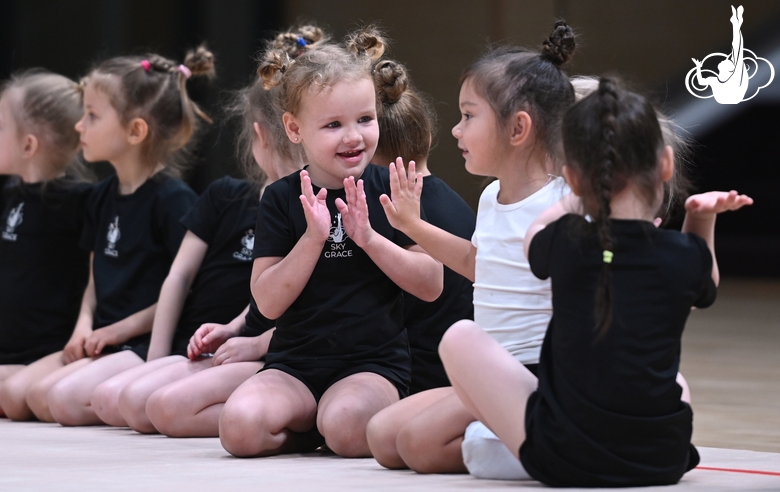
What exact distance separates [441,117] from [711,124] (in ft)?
8.99

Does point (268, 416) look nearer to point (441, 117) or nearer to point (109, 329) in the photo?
point (109, 329)

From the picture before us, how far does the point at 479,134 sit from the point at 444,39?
9.27ft

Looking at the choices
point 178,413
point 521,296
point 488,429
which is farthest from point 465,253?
point 178,413

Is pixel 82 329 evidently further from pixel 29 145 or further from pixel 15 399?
pixel 29 145

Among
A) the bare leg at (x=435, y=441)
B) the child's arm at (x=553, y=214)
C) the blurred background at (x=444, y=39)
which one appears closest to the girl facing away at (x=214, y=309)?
the bare leg at (x=435, y=441)

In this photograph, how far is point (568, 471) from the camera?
56.9 inches

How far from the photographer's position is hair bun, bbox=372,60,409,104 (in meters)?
2.19

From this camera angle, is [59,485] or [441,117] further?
[441,117]

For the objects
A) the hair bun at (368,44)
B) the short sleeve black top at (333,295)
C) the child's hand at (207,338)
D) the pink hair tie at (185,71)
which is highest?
the pink hair tie at (185,71)

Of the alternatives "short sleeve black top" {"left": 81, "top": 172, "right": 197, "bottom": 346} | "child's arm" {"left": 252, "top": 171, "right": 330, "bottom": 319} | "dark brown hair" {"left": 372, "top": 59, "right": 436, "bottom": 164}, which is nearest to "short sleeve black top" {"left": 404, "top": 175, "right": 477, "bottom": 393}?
"dark brown hair" {"left": 372, "top": 59, "right": 436, "bottom": 164}

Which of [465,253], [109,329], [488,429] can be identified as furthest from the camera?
[109,329]

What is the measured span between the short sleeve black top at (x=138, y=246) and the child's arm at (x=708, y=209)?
1496 millimetres

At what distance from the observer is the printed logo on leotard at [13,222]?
9.52 feet

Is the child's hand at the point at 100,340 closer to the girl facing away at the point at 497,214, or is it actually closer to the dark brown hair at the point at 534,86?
the girl facing away at the point at 497,214
